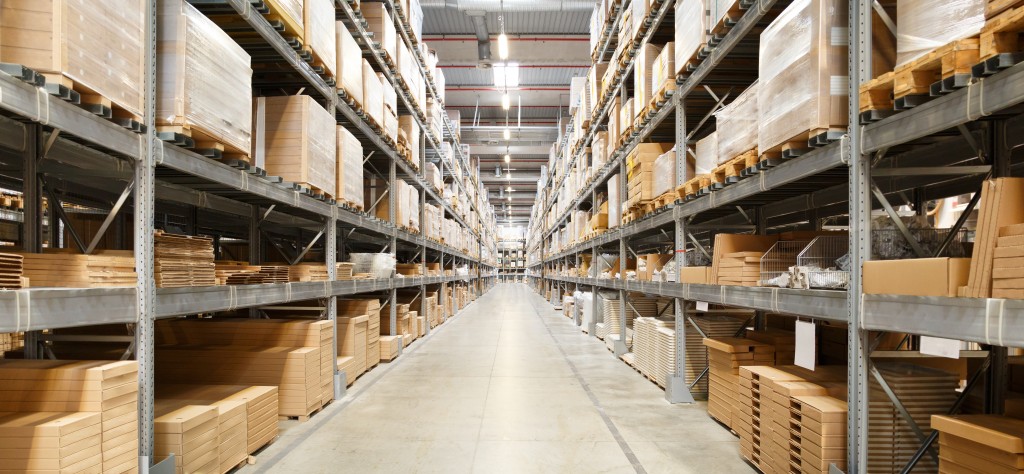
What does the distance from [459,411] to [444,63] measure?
1465 cm

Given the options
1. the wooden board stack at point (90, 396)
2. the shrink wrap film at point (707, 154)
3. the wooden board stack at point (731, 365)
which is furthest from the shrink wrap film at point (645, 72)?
the wooden board stack at point (90, 396)

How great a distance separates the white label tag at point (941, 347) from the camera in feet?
8.70

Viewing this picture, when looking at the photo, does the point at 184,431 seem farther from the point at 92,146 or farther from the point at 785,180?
the point at 785,180

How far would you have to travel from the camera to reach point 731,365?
5.12 meters

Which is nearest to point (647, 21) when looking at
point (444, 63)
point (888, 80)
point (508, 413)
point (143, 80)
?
point (888, 80)

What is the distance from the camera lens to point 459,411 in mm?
6035

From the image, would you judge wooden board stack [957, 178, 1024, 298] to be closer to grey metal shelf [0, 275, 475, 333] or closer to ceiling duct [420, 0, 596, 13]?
grey metal shelf [0, 275, 475, 333]

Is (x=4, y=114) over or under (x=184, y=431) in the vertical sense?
over

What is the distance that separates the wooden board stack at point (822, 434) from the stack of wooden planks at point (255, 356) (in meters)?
4.46

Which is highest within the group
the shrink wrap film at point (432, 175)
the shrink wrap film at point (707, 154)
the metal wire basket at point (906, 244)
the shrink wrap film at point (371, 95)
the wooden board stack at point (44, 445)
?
the shrink wrap film at point (371, 95)

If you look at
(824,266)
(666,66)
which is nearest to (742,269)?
(824,266)

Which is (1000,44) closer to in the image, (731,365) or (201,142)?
(731,365)

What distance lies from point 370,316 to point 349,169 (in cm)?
250

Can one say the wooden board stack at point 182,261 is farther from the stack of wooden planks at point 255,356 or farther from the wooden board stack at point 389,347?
the wooden board stack at point 389,347
